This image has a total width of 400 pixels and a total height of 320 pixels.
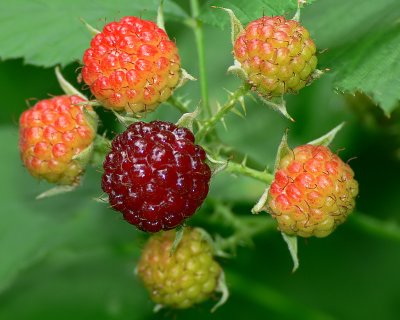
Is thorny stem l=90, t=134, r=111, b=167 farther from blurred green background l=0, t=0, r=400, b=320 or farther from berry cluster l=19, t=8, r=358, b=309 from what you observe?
blurred green background l=0, t=0, r=400, b=320

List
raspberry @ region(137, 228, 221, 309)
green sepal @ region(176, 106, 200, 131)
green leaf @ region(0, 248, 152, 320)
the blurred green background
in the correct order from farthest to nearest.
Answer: green leaf @ region(0, 248, 152, 320)
the blurred green background
raspberry @ region(137, 228, 221, 309)
green sepal @ region(176, 106, 200, 131)

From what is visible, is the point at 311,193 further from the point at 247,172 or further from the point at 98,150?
the point at 98,150


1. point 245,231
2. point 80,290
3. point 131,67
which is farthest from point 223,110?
point 80,290

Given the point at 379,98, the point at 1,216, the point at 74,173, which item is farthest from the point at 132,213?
the point at 1,216

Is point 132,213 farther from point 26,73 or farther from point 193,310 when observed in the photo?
point 26,73

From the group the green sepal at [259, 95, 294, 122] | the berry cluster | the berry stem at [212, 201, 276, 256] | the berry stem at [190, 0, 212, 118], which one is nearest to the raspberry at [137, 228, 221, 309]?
the berry cluster
